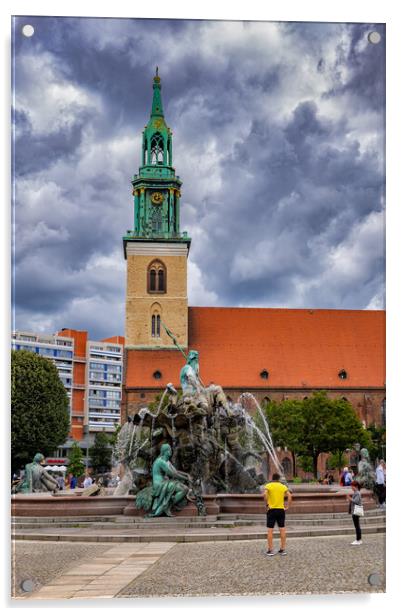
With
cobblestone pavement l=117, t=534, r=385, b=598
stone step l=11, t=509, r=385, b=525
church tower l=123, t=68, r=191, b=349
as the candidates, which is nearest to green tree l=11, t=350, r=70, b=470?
church tower l=123, t=68, r=191, b=349

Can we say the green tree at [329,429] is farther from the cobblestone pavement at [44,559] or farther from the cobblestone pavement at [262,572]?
the cobblestone pavement at [262,572]

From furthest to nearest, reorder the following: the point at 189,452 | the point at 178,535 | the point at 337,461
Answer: the point at 337,461 → the point at 189,452 → the point at 178,535

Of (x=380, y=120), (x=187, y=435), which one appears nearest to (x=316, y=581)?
(x=380, y=120)

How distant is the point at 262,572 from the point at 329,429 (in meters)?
44.0

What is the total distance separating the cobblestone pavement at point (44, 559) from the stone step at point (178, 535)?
0.34 metres

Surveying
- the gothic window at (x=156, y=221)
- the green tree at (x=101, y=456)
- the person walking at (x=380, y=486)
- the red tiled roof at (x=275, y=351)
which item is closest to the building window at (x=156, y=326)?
the red tiled roof at (x=275, y=351)

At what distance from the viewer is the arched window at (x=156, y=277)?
67.9 m

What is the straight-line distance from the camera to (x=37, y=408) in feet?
159

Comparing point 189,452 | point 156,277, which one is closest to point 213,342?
point 156,277

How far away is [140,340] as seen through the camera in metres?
66.9

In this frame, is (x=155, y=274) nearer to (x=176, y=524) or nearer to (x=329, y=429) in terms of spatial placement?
(x=329, y=429)

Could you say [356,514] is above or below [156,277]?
below

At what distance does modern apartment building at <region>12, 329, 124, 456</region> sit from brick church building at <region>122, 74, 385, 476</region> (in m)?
45.2
